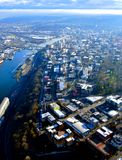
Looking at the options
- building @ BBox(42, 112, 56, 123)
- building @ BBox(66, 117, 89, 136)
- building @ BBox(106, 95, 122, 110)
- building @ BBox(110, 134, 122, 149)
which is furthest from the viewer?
building @ BBox(106, 95, 122, 110)

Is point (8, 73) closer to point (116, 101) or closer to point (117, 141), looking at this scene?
point (116, 101)

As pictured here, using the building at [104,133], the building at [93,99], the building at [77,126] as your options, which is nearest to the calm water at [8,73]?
the building at [93,99]

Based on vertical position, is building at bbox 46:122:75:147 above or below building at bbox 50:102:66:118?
below

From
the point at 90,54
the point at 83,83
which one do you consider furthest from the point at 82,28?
the point at 83,83

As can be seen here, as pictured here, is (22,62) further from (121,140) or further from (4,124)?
(121,140)

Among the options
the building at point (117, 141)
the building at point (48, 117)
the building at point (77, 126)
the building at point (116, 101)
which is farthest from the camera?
the building at point (116, 101)

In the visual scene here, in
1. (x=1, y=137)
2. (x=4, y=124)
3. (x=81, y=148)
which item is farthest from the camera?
(x=4, y=124)

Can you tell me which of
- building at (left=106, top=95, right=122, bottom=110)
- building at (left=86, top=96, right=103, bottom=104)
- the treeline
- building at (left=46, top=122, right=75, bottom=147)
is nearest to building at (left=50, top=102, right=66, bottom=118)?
building at (left=46, top=122, right=75, bottom=147)

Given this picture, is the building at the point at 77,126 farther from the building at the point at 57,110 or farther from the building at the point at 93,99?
the building at the point at 93,99

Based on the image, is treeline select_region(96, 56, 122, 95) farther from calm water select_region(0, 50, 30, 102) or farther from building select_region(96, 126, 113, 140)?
calm water select_region(0, 50, 30, 102)
